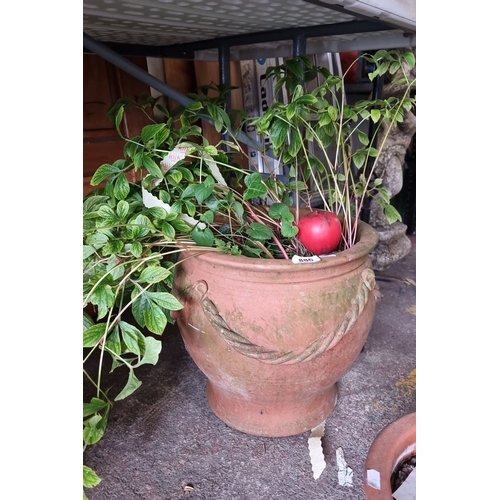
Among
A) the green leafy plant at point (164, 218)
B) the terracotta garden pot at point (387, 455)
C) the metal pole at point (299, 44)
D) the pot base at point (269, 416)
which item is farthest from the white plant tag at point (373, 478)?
the metal pole at point (299, 44)

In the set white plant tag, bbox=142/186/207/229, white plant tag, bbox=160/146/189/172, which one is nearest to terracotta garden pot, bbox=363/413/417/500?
white plant tag, bbox=142/186/207/229

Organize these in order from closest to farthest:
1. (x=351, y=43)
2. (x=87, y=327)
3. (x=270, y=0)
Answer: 1. (x=87, y=327)
2. (x=270, y=0)
3. (x=351, y=43)

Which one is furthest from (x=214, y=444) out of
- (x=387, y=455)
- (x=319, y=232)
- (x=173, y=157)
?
(x=173, y=157)

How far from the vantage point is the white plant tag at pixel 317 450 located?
0.90 metres

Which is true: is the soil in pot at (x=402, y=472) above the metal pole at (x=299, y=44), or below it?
below

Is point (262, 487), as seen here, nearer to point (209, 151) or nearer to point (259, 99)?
point (209, 151)

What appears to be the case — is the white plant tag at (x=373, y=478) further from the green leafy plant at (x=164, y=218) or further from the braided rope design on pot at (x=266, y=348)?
the green leafy plant at (x=164, y=218)

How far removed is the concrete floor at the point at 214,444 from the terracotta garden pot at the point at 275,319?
0.12 metres

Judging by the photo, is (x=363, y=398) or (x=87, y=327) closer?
(x=87, y=327)

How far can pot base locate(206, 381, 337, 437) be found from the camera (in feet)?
3.20

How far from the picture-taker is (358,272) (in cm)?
89

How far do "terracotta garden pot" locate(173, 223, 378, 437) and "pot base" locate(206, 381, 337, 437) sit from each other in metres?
0.02
